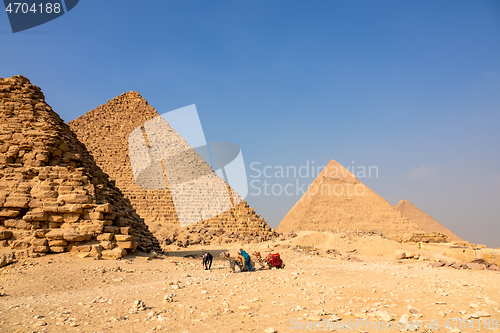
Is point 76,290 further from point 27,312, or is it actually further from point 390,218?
point 390,218

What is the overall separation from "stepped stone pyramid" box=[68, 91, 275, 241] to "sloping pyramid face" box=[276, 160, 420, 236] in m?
18.0

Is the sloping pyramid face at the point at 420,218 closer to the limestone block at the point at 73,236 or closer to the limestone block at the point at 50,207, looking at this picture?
the limestone block at the point at 73,236

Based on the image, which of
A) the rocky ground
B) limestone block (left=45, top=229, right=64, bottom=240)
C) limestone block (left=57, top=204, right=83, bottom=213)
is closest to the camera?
the rocky ground

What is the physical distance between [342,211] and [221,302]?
50337 mm

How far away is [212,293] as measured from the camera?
218 inches

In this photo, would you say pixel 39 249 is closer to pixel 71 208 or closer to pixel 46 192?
pixel 71 208

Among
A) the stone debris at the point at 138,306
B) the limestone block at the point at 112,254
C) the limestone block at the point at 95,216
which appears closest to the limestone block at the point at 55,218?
the limestone block at the point at 95,216

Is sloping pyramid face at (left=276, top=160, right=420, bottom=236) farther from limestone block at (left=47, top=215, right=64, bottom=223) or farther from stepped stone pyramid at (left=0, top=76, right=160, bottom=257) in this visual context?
limestone block at (left=47, top=215, right=64, bottom=223)

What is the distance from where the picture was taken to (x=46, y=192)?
30.0 ft

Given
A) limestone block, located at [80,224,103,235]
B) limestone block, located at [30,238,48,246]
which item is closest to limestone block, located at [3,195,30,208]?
limestone block, located at [30,238,48,246]

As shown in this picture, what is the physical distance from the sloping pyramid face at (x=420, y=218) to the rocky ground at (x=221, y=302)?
64.9 metres

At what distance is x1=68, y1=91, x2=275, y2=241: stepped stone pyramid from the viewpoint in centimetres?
2827

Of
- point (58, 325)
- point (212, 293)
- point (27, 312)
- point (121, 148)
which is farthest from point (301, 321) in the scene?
point (121, 148)

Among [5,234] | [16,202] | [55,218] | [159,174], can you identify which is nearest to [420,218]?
[159,174]
